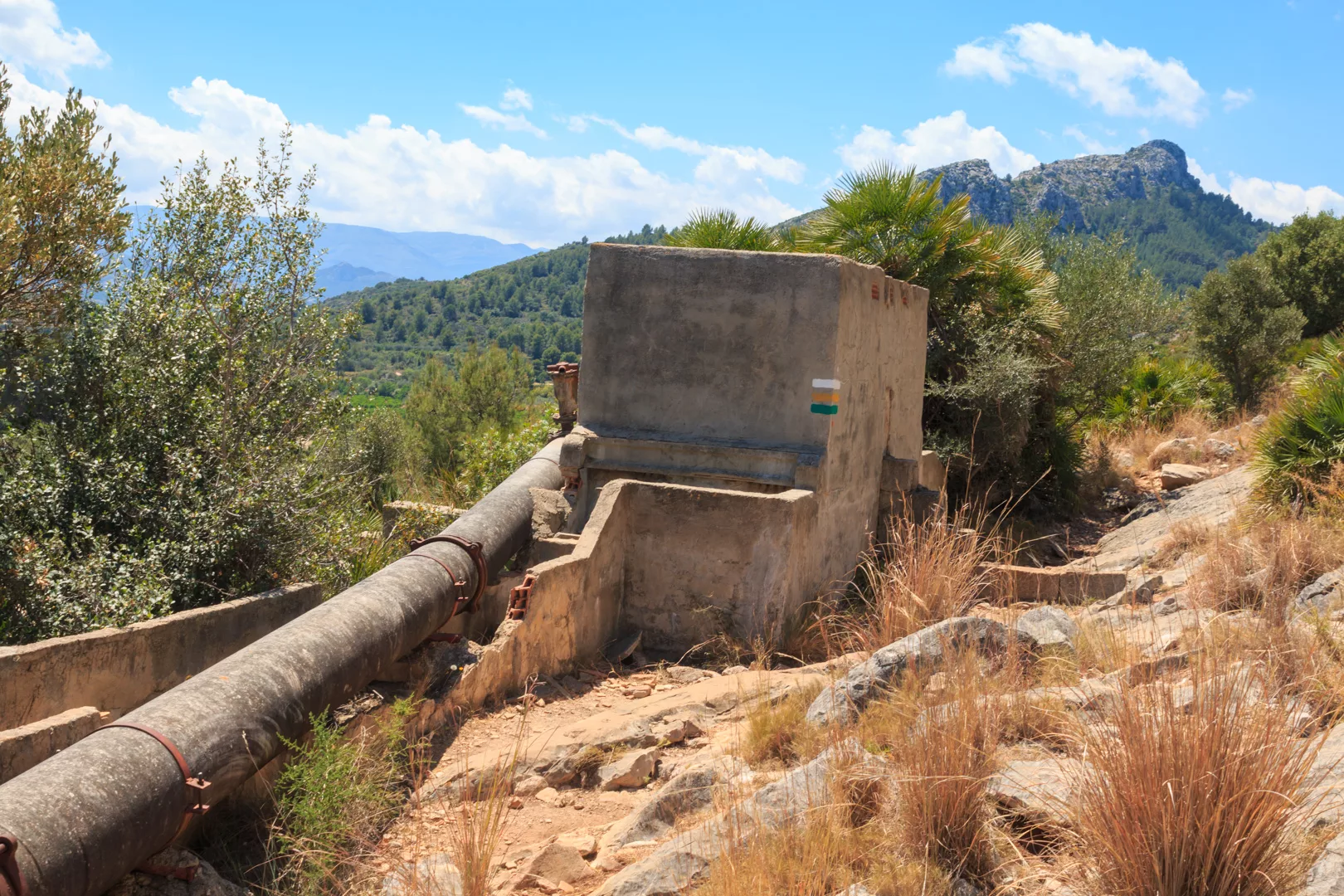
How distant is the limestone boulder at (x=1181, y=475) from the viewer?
667 inches

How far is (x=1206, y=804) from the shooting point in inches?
124

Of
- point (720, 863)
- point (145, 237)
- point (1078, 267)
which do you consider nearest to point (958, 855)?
point (720, 863)

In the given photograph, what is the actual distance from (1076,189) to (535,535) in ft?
491

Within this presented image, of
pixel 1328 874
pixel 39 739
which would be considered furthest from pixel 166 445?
pixel 1328 874

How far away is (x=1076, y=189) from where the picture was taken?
14275cm

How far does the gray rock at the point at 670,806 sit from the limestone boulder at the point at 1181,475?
1429 cm

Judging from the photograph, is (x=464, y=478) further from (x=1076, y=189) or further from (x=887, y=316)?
(x=1076, y=189)

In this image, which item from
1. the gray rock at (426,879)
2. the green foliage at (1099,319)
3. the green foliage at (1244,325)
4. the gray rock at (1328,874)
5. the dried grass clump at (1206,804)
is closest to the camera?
the gray rock at (1328,874)

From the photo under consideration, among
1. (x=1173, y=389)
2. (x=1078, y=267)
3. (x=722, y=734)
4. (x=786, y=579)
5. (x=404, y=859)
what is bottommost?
(x=404, y=859)

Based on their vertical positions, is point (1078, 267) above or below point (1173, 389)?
above

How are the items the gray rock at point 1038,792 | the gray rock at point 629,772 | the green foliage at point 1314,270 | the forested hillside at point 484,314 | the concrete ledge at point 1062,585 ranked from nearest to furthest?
1. the gray rock at point 1038,792
2. the gray rock at point 629,772
3. the concrete ledge at point 1062,585
4. the green foliage at point 1314,270
5. the forested hillside at point 484,314

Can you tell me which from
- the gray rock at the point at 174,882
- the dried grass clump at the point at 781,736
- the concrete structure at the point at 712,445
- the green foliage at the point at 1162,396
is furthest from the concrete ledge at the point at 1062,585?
the green foliage at the point at 1162,396

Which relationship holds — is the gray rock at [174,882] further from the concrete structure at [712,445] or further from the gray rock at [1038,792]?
the gray rock at [1038,792]

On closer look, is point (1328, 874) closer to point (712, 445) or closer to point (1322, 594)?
point (1322, 594)
